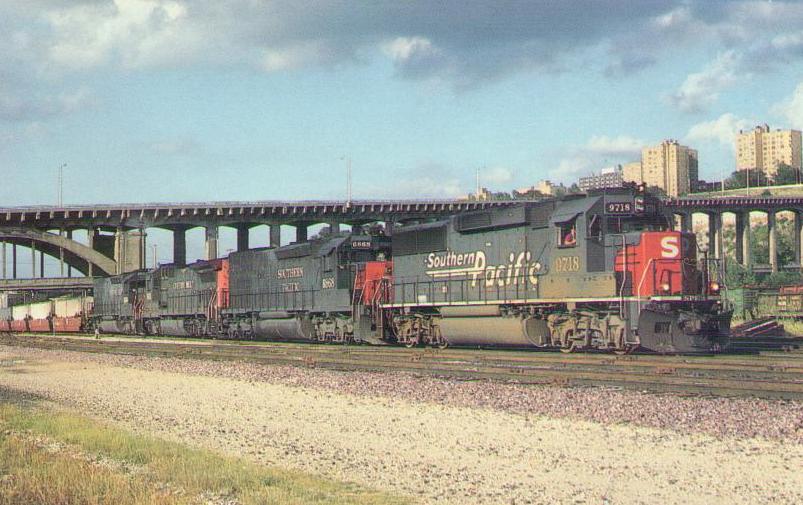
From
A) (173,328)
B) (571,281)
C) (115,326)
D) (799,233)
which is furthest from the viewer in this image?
(799,233)

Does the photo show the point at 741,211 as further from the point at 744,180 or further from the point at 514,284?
the point at 514,284

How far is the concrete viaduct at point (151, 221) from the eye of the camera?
82500 millimetres

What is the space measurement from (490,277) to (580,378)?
7121mm

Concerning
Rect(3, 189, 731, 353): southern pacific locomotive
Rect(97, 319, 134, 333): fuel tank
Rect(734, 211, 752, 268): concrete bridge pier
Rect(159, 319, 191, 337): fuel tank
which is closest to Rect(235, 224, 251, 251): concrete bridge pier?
Rect(97, 319, 134, 333): fuel tank

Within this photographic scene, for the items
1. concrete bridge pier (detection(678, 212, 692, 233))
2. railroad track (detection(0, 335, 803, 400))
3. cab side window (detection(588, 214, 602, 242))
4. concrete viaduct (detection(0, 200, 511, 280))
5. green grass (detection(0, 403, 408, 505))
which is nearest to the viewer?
green grass (detection(0, 403, 408, 505))

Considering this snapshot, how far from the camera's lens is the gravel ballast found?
286 inches

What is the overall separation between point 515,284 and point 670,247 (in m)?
3.99

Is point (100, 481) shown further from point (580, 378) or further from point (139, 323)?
point (139, 323)

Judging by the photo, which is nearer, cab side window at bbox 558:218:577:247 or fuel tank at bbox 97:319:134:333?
cab side window at bbox 558:218:577:247

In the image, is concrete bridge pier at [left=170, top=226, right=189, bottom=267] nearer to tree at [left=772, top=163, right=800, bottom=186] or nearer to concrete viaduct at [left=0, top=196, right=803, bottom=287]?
concrete viaduct at [left=0, top=196, right=803, bottom=287]

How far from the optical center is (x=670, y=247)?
681 inches

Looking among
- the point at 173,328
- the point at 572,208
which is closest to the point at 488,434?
the point at 572,208

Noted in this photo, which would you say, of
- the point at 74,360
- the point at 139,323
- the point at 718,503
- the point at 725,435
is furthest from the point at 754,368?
the point at 139,323

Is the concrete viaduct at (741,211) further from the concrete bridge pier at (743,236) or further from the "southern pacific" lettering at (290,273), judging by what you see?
the "southern pacific" lettering at (290,273)
